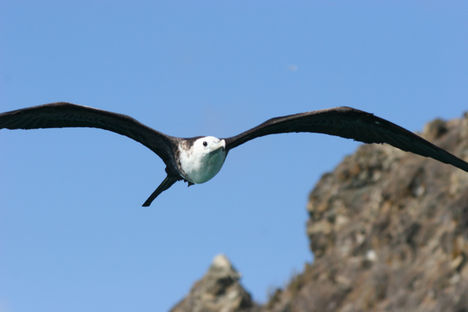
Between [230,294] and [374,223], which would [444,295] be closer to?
[374,223]

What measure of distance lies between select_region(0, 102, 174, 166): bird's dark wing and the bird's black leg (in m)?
0.37

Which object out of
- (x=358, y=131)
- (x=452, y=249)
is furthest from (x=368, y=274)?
(x=358, y=131)

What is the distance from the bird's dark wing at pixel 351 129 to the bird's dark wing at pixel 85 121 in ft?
4.29

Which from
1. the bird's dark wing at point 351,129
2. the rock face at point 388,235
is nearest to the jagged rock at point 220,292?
the rock face at point 388,235

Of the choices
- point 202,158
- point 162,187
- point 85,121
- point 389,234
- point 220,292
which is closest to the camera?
point 202,158

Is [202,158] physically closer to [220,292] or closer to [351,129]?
[351,129]

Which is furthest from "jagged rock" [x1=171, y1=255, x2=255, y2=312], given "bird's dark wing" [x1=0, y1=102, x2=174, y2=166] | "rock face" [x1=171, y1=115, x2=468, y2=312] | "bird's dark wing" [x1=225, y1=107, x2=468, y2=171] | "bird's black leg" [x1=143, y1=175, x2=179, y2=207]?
"bird's dark wing" [x1=0, y1=102, x2=174, y2=166]

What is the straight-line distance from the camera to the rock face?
28.4 metres

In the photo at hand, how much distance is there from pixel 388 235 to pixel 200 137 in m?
19.3

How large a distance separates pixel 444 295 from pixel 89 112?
16389 mm

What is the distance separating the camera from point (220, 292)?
1401 inches

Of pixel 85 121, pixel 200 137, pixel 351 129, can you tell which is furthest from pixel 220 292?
pixel 200 137

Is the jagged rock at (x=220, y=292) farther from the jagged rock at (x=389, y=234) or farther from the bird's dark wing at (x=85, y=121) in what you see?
the bird's dark wing at (x=85, y=121)

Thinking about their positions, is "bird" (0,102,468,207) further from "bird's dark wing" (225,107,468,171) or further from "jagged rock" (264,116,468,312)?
"jagged rock" (264,116,468,312)
